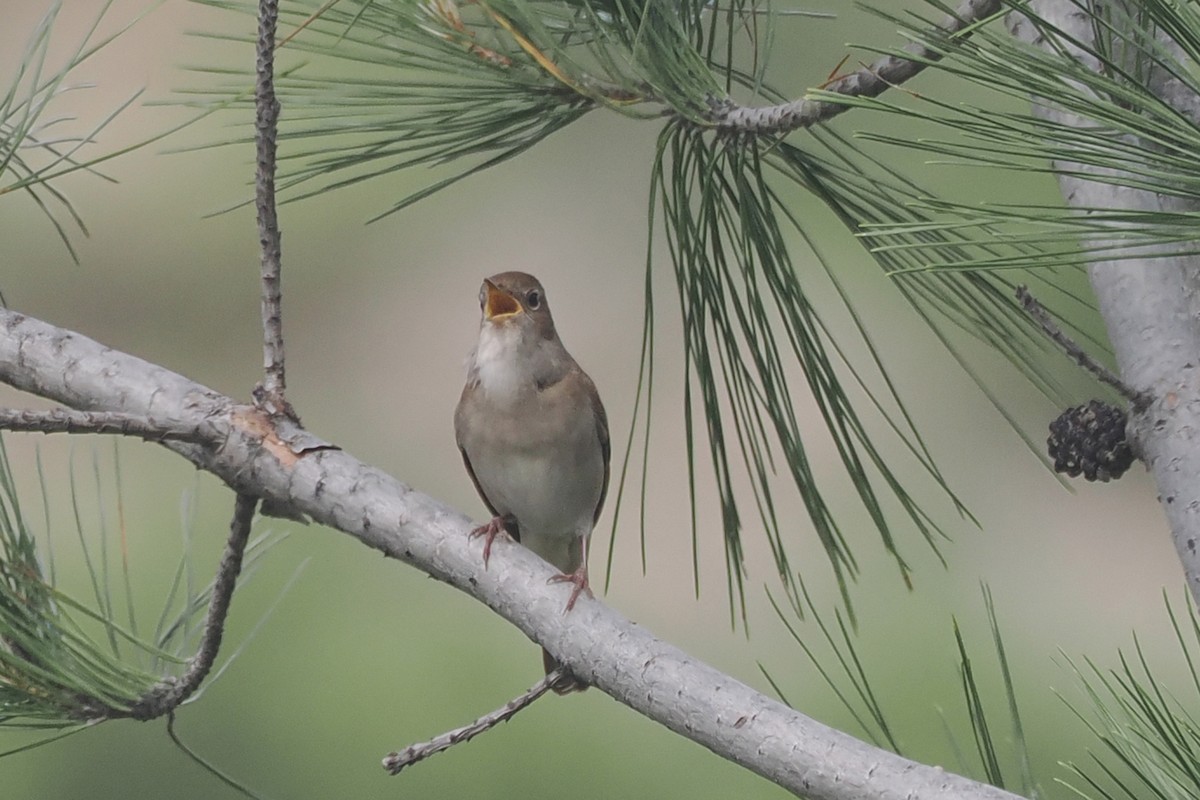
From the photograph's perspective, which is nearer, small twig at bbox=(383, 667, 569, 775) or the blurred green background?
small twig at bbox=(383, 667, 569, 775)

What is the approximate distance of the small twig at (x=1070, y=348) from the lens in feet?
1.68

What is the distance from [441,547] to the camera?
2.15 feet

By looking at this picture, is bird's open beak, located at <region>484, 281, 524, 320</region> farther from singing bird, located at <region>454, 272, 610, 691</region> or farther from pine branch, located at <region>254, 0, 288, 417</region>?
pine branch, located at <region>254, 0, 288, 417</region>

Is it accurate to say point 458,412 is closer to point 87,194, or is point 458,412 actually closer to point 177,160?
point 177,160

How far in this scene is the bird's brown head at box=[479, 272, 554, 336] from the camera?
3.58 ft

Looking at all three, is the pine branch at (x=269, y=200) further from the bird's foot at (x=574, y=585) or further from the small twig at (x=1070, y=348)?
the small twig at (x=1070, y=348)

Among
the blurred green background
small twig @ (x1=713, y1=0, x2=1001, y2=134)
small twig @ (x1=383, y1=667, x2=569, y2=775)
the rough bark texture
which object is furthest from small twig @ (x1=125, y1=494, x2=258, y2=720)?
the blurred green background

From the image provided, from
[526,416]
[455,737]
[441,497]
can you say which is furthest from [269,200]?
[441,497]

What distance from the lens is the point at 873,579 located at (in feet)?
6.76

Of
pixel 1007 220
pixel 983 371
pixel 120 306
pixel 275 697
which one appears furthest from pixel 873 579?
pixel 1007 220

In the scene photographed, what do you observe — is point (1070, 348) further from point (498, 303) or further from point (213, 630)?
point (498, 303)

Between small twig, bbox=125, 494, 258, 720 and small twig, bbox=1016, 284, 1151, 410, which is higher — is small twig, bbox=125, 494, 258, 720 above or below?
below

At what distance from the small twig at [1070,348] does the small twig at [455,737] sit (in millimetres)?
254

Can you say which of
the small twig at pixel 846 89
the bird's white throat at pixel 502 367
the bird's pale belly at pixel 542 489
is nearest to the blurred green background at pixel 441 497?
the bird's pale belly at pixel 542 489
